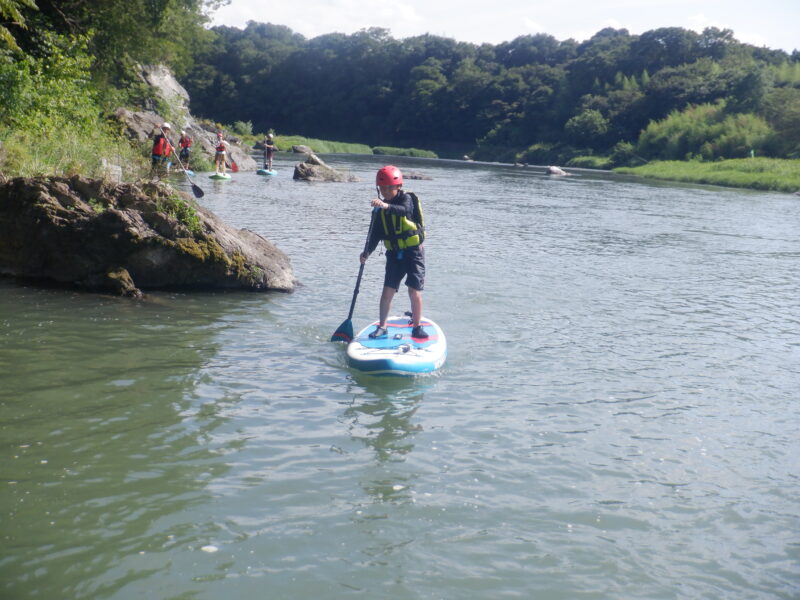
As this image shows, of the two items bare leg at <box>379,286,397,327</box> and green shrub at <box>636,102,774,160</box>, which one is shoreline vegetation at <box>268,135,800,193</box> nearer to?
green shrub at <box>636,102,774,160</box>

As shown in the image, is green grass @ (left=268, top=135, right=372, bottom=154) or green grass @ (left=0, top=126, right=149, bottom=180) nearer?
green grass @ (left=0, top=126, right=149, bottom=180)

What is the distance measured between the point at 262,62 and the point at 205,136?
93490 mm

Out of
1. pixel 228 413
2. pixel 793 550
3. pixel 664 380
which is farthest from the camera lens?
pixel 664 380

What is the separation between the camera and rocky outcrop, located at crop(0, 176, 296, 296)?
10.2 m

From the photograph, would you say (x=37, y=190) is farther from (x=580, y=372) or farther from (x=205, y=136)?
(x=205, y=136)

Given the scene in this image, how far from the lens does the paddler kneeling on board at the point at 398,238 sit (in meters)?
8.17

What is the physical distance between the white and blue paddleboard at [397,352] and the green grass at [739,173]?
133ft

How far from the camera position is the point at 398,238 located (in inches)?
326

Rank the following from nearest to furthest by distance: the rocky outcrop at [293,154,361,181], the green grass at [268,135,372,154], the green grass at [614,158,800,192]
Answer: the rocky outcrop at [293,154,361,181], the green grass at [614,158,800,192], the green grass at [268,135,372,154]

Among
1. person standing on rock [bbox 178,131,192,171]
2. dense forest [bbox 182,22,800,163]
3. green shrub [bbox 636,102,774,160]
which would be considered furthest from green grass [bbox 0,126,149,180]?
green shrub [bbox 636,102,774,160]

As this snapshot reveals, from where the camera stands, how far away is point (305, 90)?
417 feet

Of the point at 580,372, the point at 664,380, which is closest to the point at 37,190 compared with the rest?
the point at 580,372

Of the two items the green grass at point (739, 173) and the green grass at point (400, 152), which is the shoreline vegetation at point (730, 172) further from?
the green grass at point (400, 152)

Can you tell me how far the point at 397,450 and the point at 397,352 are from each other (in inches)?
79.9
